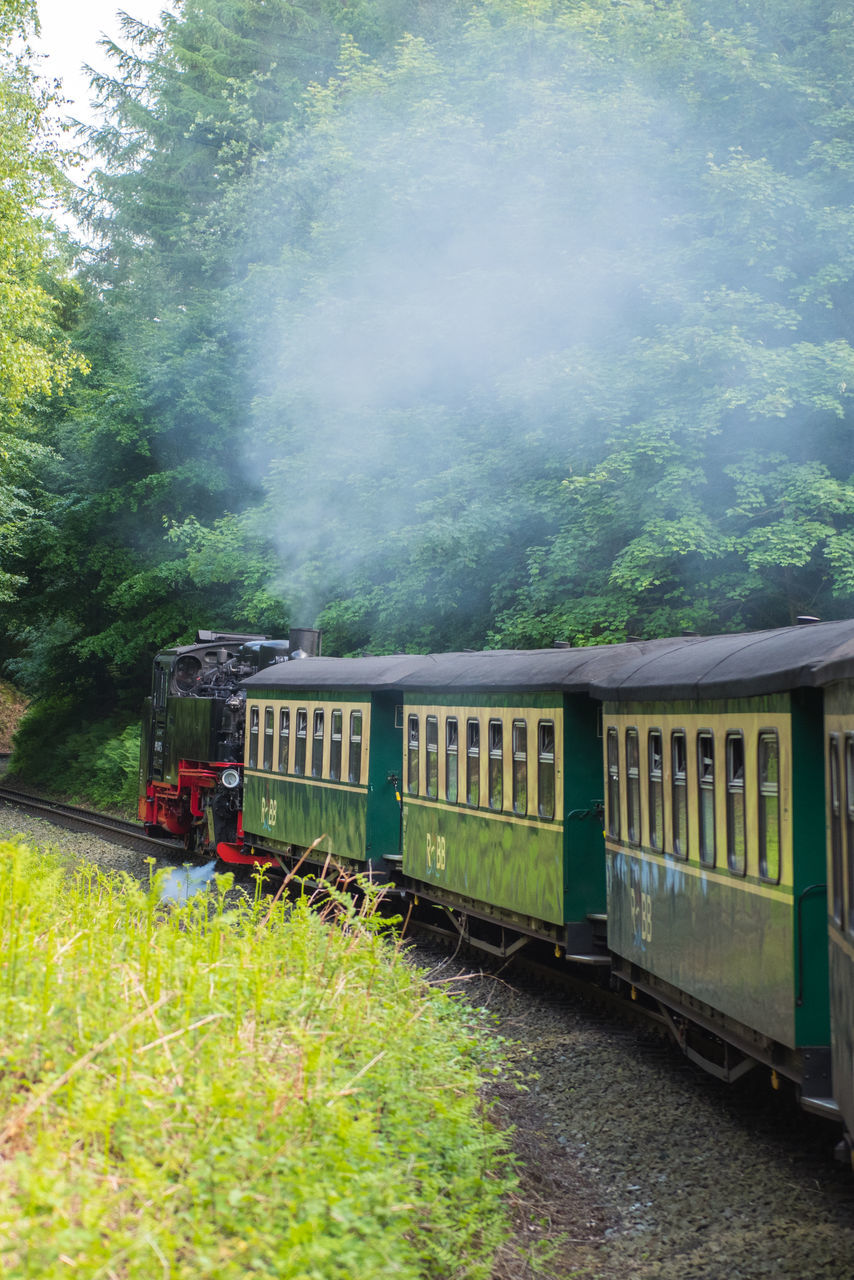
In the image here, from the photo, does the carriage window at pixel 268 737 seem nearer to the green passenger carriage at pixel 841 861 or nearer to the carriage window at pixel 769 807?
the carriage window at pixel 769 807

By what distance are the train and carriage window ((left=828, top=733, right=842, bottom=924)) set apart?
24 millimetres

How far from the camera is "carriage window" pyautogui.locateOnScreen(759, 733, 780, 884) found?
655 centimetres

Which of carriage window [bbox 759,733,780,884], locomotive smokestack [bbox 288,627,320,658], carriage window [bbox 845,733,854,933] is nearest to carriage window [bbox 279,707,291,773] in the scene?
locomotive smokestack [bbox 288,627,320,658]

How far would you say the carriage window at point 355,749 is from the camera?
13859 mm

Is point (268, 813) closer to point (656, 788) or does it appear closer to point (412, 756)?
point (412, 756)

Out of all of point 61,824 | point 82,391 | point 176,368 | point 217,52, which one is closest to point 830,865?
point 61,824

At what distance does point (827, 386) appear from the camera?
17.0 meters

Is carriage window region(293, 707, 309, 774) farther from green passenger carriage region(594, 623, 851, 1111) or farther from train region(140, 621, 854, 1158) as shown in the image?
green passenger carriage region(594, 623, 851, 1111)

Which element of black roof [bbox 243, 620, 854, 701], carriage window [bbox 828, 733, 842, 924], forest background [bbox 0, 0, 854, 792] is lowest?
carriage window [bbox 828, 733, 842, 924]

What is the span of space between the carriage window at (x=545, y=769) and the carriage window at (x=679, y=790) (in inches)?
83.7

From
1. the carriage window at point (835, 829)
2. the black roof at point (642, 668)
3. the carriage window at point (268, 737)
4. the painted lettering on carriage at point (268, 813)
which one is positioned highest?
the black roof at point (642, 668)

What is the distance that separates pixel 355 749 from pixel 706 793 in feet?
22.4

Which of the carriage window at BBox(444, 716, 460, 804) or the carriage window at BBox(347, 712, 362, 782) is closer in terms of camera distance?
the carriage window at BBox(444, 716, 460, 804)

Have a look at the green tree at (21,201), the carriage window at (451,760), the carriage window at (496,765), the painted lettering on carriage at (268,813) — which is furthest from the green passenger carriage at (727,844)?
the green tree at (21,201)
